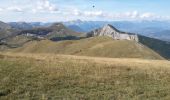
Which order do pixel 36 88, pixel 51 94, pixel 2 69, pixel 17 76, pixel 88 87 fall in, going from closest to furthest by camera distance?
pixel 51 94 → pixel 36 88 → pixel 88 87 → pixel 17 76 → pixel 2 69

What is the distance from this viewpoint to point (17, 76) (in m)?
23.1

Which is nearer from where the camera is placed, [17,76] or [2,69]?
[17,76]

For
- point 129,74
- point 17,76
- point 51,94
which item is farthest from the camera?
point 129,74

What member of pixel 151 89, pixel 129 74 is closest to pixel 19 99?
pixel 151 89

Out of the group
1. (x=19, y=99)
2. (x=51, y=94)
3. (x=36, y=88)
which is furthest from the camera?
(x=36, y=88)

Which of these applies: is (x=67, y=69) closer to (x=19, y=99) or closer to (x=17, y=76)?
(x=17, y=76)

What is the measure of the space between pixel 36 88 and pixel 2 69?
21.9 ft

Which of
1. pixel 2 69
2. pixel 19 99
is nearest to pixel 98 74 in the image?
pixel 2 69

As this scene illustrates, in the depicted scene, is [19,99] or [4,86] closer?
[19,99]

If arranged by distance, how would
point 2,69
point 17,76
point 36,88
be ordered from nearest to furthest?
point 36,88 → point 17,76 → point 2,69

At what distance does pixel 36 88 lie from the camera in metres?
19.7

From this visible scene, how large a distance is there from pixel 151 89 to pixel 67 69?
8.48 meters

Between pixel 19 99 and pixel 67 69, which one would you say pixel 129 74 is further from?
pixel 19 99

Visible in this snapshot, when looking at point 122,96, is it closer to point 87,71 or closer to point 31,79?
point 31,79
